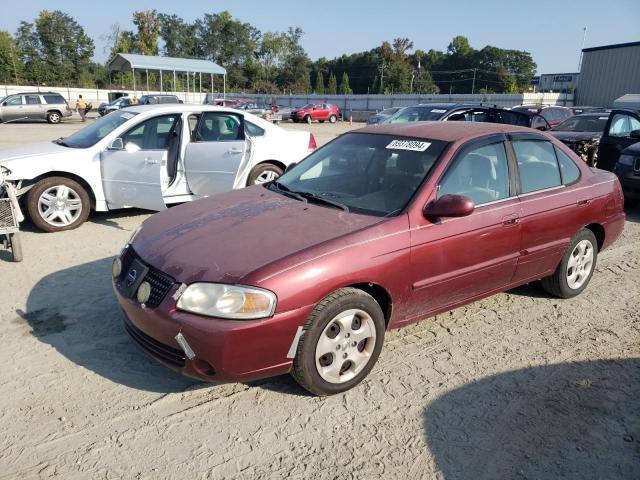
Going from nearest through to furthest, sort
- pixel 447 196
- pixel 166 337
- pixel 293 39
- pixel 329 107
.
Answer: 1. pixel 166 337
2. pixel 447 196
3. pixel 329 107
4. pixel 293 39

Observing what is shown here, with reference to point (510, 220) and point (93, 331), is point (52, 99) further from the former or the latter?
point (510, 220)

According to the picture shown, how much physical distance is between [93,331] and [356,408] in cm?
215

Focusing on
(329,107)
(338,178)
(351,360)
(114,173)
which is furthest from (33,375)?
Answer: (329,107)

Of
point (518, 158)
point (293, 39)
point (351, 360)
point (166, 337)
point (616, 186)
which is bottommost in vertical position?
point (351, 360)

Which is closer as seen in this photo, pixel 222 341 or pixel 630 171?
pixel 222 341

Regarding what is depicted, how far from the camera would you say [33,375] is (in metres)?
3.32

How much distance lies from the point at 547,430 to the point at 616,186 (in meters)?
3.05

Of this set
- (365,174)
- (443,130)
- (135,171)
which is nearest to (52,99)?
(135,171)

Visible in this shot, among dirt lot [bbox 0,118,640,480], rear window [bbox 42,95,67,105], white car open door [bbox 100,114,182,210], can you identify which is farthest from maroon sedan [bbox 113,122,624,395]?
rear window [bbox 42,95,67,105]

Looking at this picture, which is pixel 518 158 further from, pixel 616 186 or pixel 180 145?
pixel 180 145

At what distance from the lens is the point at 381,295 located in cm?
335

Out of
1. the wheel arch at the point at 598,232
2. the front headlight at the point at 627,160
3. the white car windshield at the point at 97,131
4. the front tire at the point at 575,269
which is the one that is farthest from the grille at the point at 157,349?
the front headlight at the point at 627,160

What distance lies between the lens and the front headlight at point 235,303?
278cm

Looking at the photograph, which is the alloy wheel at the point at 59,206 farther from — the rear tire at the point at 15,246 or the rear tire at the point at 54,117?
the rear tire at the point at 54,117
